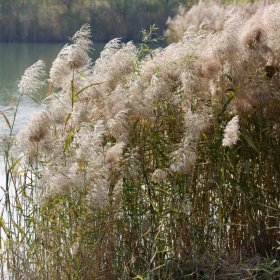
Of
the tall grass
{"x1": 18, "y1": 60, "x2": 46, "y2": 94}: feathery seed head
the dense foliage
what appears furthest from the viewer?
the dense foliage

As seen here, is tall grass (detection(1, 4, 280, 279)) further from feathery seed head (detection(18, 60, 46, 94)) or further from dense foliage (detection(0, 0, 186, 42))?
dense foliage (detection(0, 0, 186, 42))

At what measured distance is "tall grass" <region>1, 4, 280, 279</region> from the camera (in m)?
4.14

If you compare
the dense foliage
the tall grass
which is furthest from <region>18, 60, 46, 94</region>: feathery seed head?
the dense foliage

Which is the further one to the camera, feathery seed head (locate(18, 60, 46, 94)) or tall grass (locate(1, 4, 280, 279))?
feathery seed head (locate(18, 60, 46, 94))

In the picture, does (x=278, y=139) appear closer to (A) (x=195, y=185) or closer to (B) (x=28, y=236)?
(A) (x=195, y=185)

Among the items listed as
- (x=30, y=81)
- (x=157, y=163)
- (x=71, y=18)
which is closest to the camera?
(x=30, y=81)

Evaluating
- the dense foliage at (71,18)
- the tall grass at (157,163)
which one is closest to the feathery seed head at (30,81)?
the tall grass at (157,163)

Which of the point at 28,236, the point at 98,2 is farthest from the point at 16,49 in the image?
the point at 28,236

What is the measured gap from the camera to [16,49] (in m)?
37.8

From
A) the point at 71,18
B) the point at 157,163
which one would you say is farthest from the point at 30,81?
the point at 71,18

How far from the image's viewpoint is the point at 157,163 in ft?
14.7

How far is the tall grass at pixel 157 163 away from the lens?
163 inches

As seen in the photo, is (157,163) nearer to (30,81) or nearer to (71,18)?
(30,81)

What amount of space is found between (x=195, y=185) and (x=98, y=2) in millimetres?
40329
